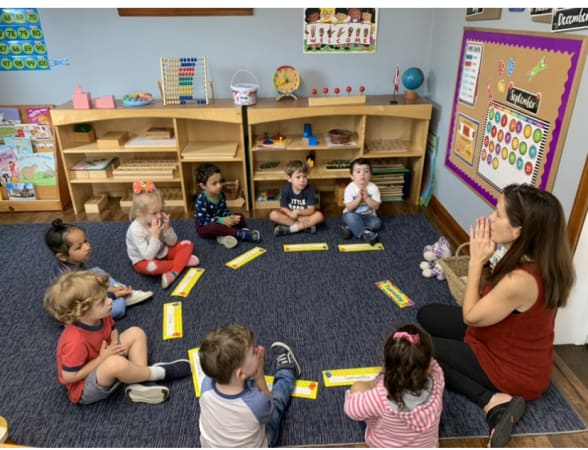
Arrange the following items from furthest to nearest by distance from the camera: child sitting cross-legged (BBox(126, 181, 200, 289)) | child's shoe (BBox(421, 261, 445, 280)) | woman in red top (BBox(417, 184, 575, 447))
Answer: child's shoe (BBox(421, 261, 445, 280)) → child sitting cross-legged (BBox(126, 181, 200, 289)) → woman in red top (BBox(417, 184, 575, 447))

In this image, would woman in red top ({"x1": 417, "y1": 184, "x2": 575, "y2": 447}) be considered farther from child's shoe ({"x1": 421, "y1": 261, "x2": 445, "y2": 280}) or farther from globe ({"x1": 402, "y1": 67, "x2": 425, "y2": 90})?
globe ({"x1": 402, "y1": 67, "x2": 425, "y2": 90})

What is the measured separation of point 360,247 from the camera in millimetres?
3133

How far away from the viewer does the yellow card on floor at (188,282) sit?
263cm

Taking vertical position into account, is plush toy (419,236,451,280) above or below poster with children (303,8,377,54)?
below

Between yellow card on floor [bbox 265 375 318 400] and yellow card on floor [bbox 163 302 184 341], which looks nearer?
yellow card on floor [bbox 265 375 318 400]

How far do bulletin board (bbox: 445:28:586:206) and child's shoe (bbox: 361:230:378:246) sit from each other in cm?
76

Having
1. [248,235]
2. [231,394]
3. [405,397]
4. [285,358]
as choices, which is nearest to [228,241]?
[248,235]

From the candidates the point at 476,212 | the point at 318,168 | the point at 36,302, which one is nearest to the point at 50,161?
the point at 36,302

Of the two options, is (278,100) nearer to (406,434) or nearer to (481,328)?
(481,328)

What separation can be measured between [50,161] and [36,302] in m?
1.58

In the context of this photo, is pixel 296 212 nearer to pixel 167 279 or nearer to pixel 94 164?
pixel 167 279

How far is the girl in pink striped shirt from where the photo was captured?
1.35 metres

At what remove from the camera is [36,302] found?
2600mm

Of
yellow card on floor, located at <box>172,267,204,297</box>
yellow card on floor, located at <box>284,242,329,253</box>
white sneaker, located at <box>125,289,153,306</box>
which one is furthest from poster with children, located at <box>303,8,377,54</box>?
white sneaker, located at <box>125,289,153,306</box>
